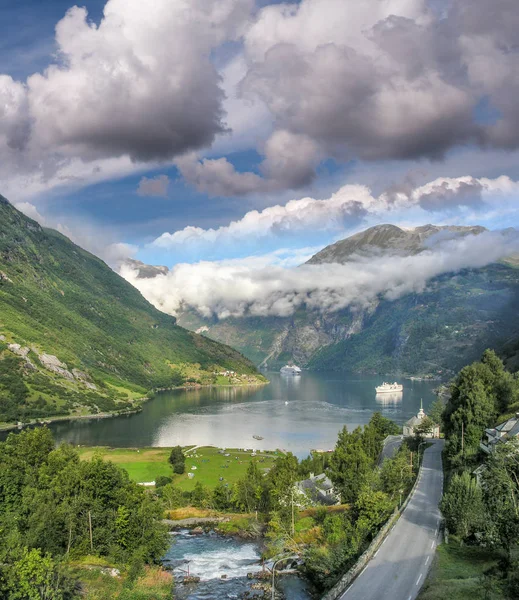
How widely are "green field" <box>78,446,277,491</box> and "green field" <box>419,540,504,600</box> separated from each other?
70.4 metres

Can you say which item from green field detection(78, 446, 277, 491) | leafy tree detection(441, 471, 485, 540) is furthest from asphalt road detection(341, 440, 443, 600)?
green field detection(78, 446, 277, 491)

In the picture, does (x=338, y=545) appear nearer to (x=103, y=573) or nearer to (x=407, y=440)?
(x=103, y=573)

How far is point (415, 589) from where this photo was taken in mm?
32688

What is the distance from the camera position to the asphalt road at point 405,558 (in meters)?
32.4

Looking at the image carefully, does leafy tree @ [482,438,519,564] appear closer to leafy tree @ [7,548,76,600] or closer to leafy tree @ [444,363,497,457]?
leafy tree @ [444,363,497,457]

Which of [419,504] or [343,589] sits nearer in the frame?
[343,589]

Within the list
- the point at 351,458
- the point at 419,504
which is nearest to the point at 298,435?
the point at 351,458

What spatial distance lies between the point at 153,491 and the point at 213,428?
8314cm

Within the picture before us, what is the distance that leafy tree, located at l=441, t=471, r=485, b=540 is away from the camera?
41156mm

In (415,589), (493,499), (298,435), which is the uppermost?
(493,499)

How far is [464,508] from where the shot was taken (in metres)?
41.8

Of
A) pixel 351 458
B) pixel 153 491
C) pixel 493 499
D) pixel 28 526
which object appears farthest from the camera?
pixel 153 491

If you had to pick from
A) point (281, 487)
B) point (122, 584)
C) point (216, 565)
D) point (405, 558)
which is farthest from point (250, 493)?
point (405, 558)

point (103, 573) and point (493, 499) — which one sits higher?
point (493, 499)
